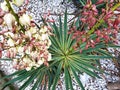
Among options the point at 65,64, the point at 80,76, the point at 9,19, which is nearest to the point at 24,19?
the point at 9,19

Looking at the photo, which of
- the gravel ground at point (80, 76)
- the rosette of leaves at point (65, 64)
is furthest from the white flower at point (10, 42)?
the gravel ground at point (80, 76)

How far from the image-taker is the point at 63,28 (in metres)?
2.34

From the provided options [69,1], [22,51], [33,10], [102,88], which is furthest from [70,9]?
[22,51]

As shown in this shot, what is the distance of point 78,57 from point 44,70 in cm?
28

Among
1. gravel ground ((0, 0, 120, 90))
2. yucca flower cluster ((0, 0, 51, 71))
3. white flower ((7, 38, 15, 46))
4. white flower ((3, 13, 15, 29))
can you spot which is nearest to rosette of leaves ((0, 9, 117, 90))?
gravel ground ((0, 0, 120, 90))

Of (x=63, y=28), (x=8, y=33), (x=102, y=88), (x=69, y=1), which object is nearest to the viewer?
(x=8, y=33)

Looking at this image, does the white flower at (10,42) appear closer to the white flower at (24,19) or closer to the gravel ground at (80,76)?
the white flower at (24,19)

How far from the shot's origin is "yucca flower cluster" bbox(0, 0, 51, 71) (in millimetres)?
1104

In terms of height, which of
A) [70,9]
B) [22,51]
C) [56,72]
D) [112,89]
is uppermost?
[70,9]

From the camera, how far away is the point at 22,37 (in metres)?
1.21

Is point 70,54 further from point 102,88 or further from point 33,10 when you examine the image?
point 33,10

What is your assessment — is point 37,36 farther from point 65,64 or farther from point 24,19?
point 65,64

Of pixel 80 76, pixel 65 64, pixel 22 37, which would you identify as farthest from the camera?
pixel 80 76

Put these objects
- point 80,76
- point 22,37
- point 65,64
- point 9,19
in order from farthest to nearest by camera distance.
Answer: point 80,76, point 65,64, point 22,37, point 9,19
